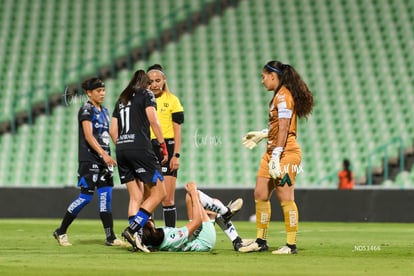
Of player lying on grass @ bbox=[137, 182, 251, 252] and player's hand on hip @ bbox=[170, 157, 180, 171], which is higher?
player's hand on hip @ bbox=[170, 157, 180, 171]

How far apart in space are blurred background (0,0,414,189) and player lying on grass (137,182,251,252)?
10.5 meters

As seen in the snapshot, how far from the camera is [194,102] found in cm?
2514

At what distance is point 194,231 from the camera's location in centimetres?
1105

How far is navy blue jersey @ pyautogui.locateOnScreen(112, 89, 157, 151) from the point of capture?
36.3 ft

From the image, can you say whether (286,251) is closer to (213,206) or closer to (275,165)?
(275,165)

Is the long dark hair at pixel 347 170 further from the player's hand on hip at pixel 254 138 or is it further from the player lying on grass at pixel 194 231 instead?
the player lying on grass at pixel 194 231

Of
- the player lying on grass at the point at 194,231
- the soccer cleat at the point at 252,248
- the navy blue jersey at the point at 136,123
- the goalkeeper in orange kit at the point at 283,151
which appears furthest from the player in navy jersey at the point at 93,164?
the goalkeeper in orange kit at the point at 283,151

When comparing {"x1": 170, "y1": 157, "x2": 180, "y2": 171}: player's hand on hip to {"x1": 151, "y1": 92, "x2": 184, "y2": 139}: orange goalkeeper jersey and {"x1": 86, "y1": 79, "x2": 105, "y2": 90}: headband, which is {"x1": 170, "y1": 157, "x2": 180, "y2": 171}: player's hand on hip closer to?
{"x1": 151, "y1": 92, "x2": 184, "y2": 139}: orange goalkeeper jersey

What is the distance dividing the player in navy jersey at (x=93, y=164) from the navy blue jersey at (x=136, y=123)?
0.96m

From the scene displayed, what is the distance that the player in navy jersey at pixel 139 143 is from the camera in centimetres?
1098

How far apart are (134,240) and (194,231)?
2.47 feet

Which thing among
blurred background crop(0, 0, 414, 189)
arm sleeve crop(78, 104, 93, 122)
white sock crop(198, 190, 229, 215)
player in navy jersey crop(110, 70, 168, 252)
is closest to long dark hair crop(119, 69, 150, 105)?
player in navy jersey crop(110, 70, 168, 252)

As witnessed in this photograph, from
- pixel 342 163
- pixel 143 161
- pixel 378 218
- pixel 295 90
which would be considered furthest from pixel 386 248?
pixel 342 163

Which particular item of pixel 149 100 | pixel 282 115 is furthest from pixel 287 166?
pixel 149 100
